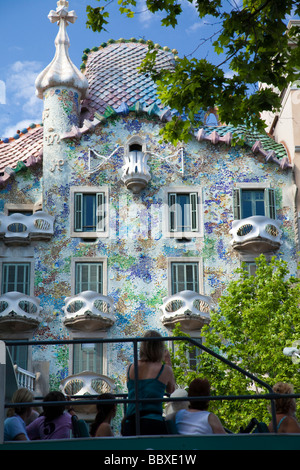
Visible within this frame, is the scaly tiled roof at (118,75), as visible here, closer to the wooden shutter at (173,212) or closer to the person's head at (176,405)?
the wooden shutter at (173,212)

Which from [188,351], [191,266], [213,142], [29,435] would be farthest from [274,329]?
[29,435]

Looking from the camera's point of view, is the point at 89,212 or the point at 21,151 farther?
the point at 21,151

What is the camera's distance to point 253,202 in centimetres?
2952

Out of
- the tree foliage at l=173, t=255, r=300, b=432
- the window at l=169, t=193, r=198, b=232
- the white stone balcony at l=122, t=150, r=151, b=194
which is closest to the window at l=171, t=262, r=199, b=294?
the window at l=169, t=193, r=198, b=232

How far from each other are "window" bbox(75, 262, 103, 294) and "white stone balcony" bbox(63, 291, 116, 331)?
81 cm

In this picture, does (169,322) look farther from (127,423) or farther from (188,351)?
(127,423)

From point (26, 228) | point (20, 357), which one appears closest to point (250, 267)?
point (26, 228)

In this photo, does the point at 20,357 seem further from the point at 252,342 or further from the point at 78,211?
the point at 252,342

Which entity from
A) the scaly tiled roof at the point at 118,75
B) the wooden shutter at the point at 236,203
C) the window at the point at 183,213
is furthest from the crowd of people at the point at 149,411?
the scaly tiled roof at the point at 118,75

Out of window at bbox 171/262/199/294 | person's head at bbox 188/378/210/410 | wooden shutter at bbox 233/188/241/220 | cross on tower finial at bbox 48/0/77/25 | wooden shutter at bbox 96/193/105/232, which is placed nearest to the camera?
person's head at bbox 188/378/210/410

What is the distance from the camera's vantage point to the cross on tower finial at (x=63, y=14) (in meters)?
31.3

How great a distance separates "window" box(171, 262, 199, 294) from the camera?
93.2 feet

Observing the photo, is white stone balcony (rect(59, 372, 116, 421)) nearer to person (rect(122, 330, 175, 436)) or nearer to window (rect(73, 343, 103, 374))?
window (rect(73, 343, 103, 374))

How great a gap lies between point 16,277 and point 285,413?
20.5 meters
